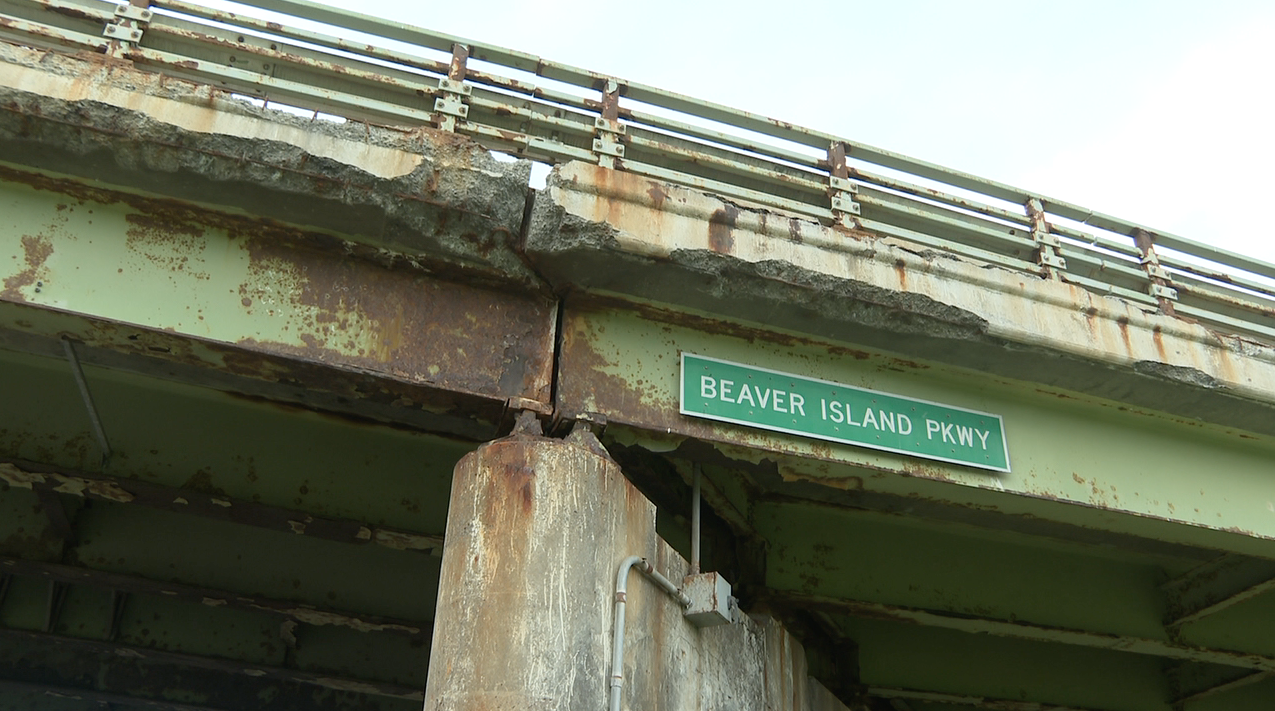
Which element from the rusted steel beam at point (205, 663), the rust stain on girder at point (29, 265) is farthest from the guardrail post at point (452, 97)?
the rusted steel beam at point (205, 663)

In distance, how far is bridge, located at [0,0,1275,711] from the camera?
15.1 ft

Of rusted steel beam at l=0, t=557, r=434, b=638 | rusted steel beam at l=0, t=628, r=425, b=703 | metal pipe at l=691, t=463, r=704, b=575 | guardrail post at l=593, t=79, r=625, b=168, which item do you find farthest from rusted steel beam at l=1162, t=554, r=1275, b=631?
rusted steel beam at l=0, t=628, r=425, b=703

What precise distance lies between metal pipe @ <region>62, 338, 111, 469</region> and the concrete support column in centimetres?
222

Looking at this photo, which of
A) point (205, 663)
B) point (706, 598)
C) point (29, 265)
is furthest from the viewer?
point (205, 663)

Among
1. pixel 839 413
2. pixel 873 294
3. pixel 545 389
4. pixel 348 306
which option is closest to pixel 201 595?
pixel 348 306

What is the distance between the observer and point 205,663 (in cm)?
813

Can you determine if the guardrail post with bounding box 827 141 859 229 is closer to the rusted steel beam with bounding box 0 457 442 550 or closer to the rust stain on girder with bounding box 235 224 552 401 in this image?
the rust stain on girder with bounding box 235 224 552 401

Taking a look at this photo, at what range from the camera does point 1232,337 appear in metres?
6.26

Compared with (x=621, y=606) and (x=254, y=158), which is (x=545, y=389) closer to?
(x=621, y=606)

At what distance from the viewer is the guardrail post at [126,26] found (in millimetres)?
5152

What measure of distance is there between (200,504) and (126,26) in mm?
3138

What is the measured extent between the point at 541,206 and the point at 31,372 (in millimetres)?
4139

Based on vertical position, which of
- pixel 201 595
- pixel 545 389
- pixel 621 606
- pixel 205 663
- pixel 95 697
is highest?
pixel 545 389

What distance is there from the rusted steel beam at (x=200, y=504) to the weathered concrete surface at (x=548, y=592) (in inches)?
101
